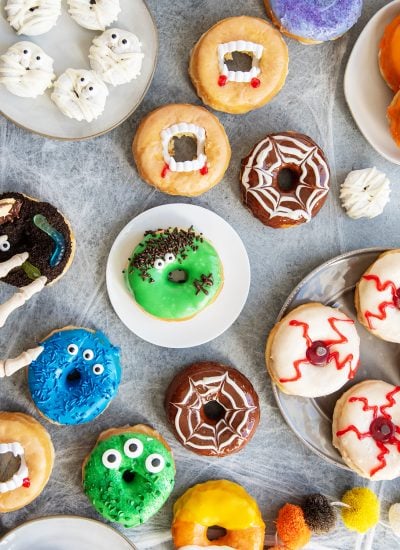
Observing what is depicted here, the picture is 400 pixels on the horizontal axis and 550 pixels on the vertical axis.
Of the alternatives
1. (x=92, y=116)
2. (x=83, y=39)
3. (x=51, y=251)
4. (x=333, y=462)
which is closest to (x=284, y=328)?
(x=333, y=462)

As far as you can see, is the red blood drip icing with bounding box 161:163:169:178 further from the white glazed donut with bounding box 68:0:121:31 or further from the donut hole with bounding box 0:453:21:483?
the donut hole with bounding box 0:453:21:483

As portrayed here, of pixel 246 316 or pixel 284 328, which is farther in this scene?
pixel 246 316

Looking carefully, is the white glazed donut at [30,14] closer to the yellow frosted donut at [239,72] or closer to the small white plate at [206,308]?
the yellow frosted donut at [239,72]

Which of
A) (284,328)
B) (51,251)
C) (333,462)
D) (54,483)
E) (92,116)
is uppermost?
(92,116)

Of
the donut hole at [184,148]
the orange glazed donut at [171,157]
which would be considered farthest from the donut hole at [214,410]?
the donut hole at [184,148]

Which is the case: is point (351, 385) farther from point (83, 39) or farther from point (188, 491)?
point (83, 39)

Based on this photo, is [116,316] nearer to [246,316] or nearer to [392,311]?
[246,316]

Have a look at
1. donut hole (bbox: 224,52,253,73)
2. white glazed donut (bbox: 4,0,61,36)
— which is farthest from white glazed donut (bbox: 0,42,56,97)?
donut hole (bbox: 224,52,253,73)

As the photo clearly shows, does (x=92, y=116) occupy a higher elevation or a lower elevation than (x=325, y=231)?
higher
